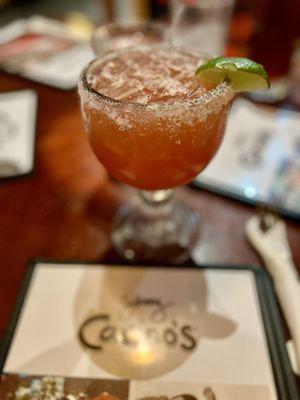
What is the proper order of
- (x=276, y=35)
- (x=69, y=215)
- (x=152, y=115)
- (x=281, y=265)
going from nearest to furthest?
(x=152, y=115), (x=281, y=265), (x=69, y=215), (x=276, y=35)

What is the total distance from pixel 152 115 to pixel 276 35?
3.03ft

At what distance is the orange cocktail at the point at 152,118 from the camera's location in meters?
0.55

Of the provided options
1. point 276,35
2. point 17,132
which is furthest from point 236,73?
point 276,35

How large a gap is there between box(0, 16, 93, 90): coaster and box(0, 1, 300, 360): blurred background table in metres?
0.28

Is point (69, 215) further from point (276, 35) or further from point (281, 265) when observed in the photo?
point (276, 35)

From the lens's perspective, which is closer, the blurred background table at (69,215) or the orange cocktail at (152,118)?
the orange cocktail at (152,118)

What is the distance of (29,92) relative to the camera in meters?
1.18

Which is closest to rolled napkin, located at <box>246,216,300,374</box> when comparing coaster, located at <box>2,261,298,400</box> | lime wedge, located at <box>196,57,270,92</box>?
coaster, located at <box>2,261,298,400</box>

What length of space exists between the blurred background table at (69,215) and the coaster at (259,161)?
0.11ft

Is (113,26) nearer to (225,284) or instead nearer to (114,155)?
(114,155)

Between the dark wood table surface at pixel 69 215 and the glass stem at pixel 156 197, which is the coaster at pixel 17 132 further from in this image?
the glass stem at pixel 156 197

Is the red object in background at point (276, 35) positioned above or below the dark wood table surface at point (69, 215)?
above

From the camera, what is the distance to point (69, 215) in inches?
32.7

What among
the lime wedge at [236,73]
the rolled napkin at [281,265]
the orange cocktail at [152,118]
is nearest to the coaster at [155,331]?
the rolled napkin at [281,265]
